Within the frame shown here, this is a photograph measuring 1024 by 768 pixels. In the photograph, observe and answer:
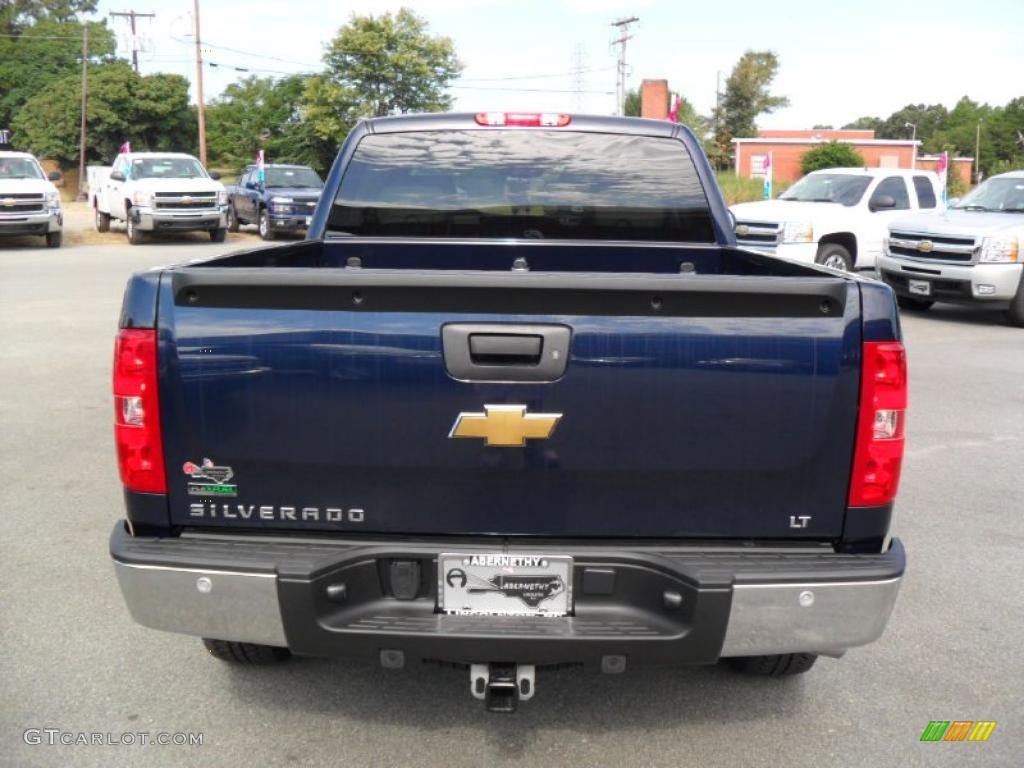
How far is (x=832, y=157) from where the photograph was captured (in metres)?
54.6

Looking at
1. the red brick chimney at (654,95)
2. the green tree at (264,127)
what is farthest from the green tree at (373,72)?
the red brick chimney at (654,95)

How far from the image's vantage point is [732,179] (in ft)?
155

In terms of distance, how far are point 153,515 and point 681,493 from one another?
1.51 m

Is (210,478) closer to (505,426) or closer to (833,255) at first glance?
(505,426)

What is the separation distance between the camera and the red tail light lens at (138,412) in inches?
109

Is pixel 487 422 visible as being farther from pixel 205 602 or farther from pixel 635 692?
pixel 635 692

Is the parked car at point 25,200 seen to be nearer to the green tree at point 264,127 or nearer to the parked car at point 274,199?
the parked car at point 274,199

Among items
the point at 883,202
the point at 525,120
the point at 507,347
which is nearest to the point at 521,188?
the point at 525,120

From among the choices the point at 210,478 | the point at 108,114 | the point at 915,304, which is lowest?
the point at 915,304

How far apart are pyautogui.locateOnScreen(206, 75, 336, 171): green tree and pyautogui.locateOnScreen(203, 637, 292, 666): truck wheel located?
57670mm

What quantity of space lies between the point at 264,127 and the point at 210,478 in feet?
220

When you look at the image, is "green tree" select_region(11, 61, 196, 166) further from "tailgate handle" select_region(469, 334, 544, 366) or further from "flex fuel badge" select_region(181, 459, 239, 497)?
"tailgate handle" select_region(469, 334, 544, 366)

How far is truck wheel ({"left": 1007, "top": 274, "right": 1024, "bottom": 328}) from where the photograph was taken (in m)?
12.6

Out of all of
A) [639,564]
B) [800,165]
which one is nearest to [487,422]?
[639,564]
